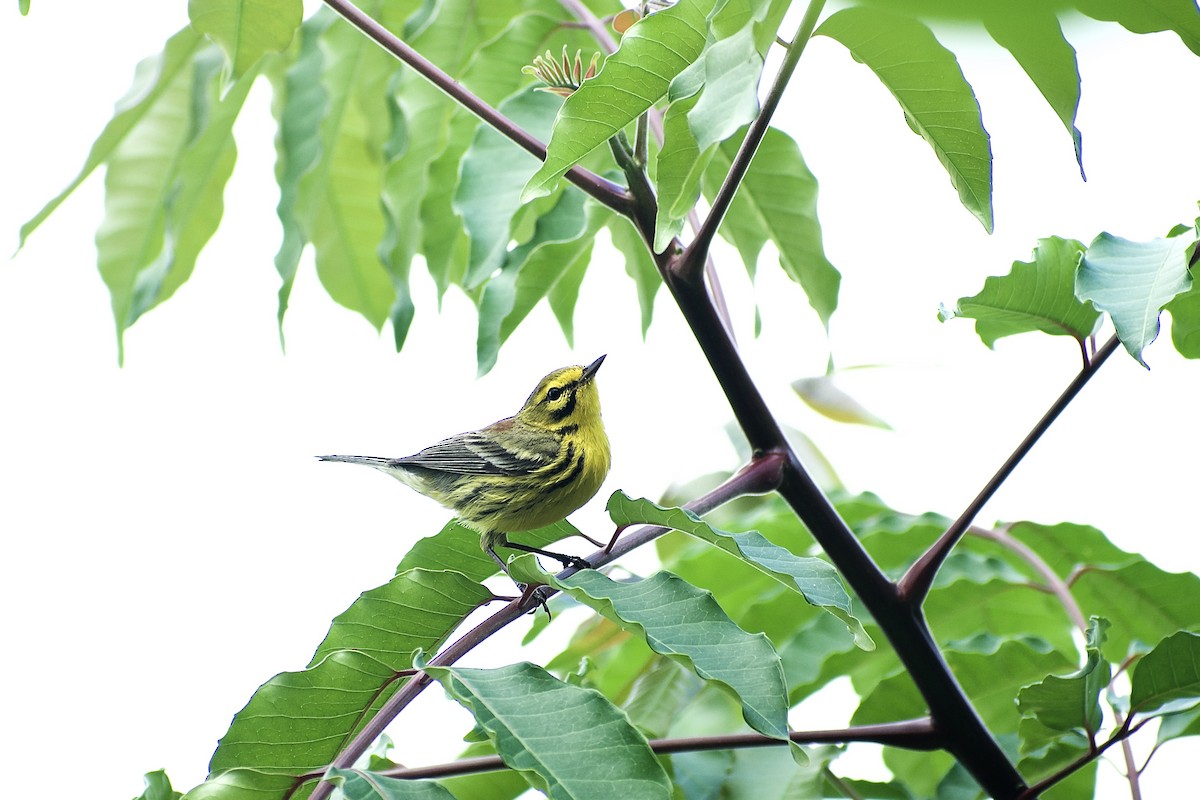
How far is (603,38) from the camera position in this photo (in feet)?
5.96

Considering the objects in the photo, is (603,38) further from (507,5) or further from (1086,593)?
(1086,593)

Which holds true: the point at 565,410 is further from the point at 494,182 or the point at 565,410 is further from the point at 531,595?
the point at 531,595

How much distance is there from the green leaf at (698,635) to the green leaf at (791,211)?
29.6 inches

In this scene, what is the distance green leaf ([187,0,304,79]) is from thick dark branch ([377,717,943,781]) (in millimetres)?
976

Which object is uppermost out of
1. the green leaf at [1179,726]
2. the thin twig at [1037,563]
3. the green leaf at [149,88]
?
the green leaf at [149,88]

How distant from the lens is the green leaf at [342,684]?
1202 mm

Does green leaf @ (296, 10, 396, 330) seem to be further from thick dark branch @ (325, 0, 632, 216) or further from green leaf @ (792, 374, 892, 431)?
green leaf @ (792, 374, 892, 431)

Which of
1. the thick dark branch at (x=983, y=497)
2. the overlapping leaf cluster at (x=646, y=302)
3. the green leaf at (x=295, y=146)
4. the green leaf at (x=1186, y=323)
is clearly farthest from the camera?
the green leaf at (x=295, y=146)

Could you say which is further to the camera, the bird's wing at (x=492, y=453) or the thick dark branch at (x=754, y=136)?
the bird's wing at (x=492, y=453)

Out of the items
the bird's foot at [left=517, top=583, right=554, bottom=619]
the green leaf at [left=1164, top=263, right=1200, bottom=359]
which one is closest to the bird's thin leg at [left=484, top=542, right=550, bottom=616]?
the bird's foot at [left=517, top=583, right=554, bottom=619]

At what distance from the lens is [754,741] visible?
1237mm

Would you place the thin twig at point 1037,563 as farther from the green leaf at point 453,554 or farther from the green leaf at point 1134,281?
the green leaf at point 453,554

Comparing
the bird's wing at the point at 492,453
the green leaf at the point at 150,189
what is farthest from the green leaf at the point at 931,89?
the bird's wing at the point at 492,453

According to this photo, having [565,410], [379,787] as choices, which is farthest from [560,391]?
[379,787]
